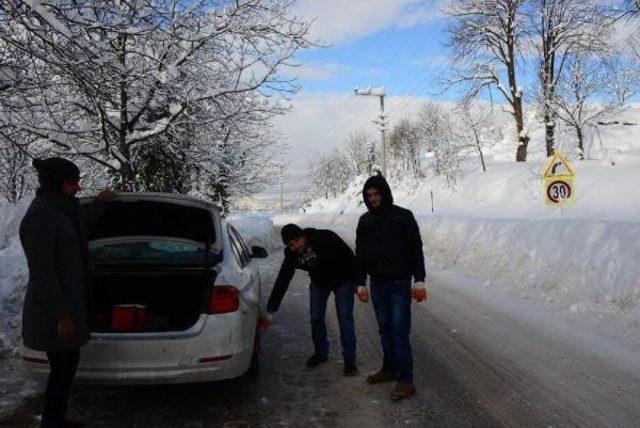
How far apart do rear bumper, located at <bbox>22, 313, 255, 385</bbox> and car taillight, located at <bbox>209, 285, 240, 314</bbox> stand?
0.43ft

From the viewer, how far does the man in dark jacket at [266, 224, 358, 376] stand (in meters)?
5.15

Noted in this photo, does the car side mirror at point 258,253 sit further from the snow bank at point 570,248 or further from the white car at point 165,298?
the snow bank at point 570,248

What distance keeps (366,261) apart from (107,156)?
8575 millimetres

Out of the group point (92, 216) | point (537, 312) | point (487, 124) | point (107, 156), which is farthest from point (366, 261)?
point (487, 124)

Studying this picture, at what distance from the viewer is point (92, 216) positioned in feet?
14.1

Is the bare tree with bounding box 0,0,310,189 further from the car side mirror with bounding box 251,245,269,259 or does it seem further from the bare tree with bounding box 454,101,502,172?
the bare tree with bounding box 454,101,502,172

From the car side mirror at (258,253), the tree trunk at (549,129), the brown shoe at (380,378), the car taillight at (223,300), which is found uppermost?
the tree trunk at (549,129)

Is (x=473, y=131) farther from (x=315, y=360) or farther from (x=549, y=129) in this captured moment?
(x=315, y=360)

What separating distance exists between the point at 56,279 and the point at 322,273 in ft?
8.37

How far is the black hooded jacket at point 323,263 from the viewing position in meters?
5.21

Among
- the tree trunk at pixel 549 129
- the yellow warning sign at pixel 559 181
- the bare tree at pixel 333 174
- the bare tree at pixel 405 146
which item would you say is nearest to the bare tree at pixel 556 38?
the tree trunk at pixel 549 129

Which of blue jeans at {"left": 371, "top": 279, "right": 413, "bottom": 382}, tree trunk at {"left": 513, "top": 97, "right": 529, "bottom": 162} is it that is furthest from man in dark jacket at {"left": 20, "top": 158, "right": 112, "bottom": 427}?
tree trunk at {"left": 513, "top": 97, "right": 529, "bottom": 162}

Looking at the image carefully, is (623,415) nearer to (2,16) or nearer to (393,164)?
(2,16)

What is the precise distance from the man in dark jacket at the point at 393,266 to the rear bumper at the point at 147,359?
1527 millimetres
